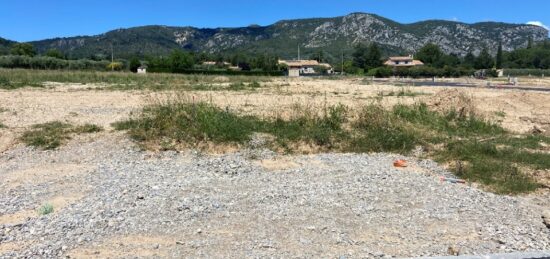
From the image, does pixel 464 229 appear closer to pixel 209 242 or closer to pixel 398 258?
pixel 398 258

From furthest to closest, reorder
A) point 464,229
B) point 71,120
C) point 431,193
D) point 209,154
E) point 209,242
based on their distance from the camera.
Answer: point 71,120, point 209,154, point 431,193, point 464,229, point 209,242

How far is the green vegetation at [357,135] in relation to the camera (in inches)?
380

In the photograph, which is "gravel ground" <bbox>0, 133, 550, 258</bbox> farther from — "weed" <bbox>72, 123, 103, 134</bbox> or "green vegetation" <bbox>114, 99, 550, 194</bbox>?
"weed" <bbox>72, 123, 103, 134</bbox>

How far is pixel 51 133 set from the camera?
1155 centimetres

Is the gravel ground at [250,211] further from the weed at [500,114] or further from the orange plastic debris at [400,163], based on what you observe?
the weed at [500,114]

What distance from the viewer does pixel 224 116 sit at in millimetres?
12000

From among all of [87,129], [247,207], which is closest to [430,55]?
A: [87,129]

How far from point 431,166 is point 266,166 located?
10.9 ft

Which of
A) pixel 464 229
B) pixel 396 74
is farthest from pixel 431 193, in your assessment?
pixel 396 74

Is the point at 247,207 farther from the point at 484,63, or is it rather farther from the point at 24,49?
the point at 24,49

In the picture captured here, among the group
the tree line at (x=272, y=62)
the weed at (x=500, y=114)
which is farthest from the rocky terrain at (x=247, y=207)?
the tree line at (x=272, y=62)

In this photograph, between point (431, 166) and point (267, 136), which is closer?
point (431, 166)

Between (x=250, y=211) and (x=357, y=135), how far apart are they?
19.7ft

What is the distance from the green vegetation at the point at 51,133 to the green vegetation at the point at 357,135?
0.91 metres
